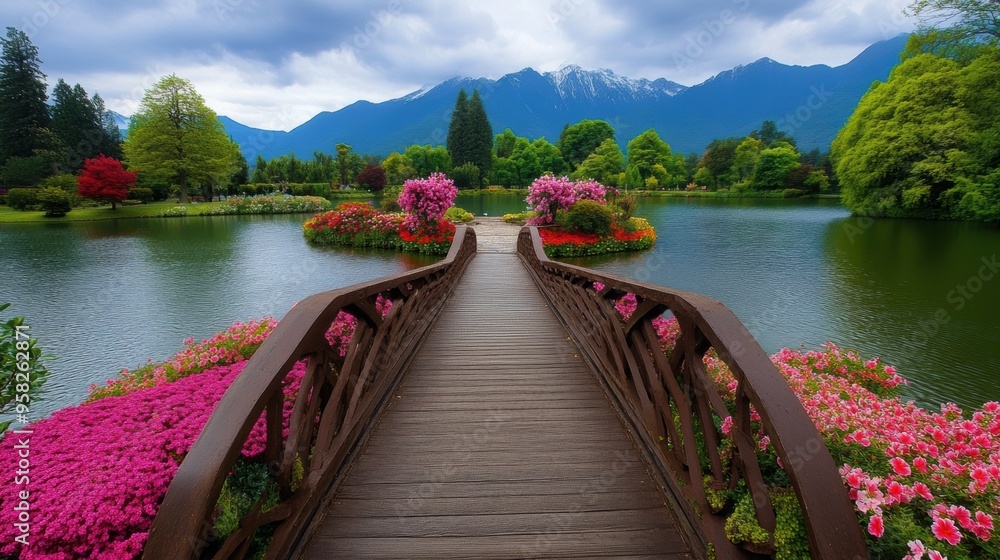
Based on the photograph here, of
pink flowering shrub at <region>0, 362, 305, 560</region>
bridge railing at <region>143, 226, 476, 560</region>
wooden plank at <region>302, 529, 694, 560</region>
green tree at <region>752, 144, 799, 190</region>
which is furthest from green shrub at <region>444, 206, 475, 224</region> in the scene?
green tree at <region>752, 144, 799, 190</region>

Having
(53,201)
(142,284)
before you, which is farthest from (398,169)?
(142,284)

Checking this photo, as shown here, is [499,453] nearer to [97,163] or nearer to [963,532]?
[963,532]

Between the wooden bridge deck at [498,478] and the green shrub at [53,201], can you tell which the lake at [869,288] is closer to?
the wooden bridge deck at [498,478]

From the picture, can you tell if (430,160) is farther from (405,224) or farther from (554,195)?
(554,195)

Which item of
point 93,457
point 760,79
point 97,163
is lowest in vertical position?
point 93,457

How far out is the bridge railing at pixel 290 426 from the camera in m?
1.15

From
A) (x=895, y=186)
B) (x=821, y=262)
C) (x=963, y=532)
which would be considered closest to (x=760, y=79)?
(x=895, y=186)

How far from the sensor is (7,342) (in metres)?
2.61

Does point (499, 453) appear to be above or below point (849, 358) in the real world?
above

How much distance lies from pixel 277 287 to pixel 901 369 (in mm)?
13306

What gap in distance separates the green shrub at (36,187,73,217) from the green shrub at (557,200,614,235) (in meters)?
Result: 34.7

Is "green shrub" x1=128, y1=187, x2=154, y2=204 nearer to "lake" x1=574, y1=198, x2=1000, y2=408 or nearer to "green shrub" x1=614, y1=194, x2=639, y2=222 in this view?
"green shrub" x1=614, y1=194, x2=639, y2=222

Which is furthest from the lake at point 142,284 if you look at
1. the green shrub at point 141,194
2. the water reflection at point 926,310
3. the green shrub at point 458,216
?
the green shrub at point 141,194

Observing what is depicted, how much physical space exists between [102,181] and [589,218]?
119ft
